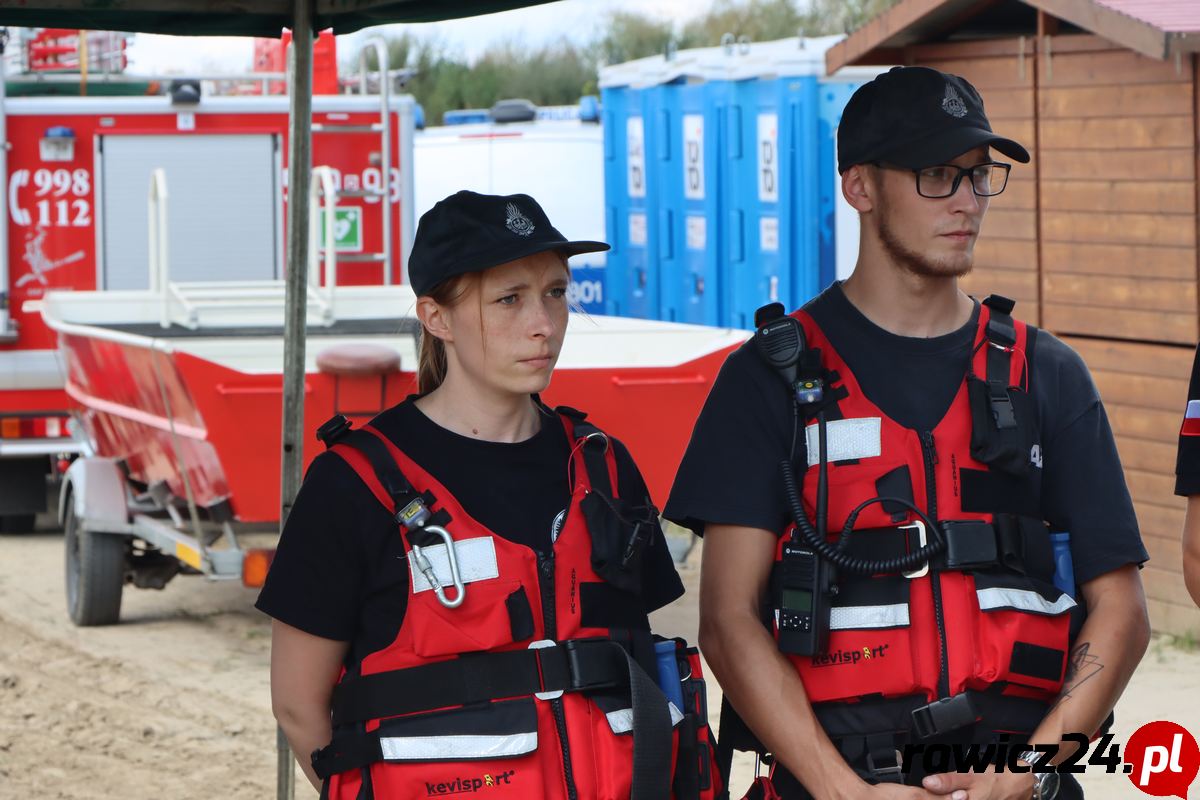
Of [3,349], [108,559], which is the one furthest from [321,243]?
[108,559]

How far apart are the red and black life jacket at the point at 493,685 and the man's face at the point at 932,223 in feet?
2.32

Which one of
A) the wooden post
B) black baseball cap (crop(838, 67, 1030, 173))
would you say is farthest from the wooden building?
black baseball cap (crop(838, 67, 1030, 173))

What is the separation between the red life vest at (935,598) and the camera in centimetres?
279

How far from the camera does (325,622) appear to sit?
273 cm

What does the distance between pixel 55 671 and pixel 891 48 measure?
207 inches

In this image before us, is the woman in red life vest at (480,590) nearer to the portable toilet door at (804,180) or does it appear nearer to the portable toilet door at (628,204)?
the portable toilet door at (804,180)

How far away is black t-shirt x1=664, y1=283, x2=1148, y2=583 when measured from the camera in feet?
9.51

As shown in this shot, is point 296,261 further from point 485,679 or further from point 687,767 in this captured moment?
point 687,767

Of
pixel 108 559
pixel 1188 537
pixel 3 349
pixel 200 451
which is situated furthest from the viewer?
pixel 3 349

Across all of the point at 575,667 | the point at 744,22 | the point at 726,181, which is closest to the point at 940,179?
the point at 575,667

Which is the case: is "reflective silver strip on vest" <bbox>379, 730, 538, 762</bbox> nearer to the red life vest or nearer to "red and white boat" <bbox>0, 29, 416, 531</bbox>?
the red life vest

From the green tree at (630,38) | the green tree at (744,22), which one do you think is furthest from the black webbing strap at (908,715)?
the green tree at (630,38)

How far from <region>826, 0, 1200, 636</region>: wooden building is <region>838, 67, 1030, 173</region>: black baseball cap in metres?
4.81

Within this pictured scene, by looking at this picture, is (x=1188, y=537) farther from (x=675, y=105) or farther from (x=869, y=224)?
(x=675, y=105)
